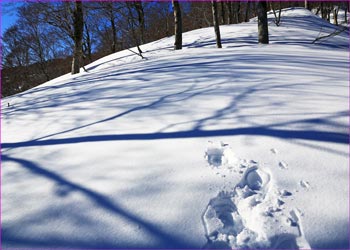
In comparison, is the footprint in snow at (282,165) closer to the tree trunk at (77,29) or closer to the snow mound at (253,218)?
the snow mound at (253,218)

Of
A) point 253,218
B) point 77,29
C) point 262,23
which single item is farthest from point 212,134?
point 77,29

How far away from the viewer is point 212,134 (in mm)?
2121

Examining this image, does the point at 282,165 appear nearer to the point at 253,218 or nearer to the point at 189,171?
the point at 253,218

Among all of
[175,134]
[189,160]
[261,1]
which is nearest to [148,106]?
[175,134]

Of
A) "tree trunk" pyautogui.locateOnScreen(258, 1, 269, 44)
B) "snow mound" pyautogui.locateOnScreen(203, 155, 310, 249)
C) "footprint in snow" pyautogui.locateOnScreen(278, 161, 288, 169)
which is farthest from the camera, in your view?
"tree trunk" pyautogui.locateOnScreen(258, 1, 269, 44)

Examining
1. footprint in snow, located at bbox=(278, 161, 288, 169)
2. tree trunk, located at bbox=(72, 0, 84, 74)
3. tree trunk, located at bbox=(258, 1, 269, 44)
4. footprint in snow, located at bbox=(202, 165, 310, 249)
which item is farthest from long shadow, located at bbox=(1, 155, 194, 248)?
tree trunk, located at bbox=(258, 1, 269, 44)

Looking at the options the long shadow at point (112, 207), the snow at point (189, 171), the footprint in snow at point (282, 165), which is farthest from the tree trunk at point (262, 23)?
the long shadow at point (112, 207)

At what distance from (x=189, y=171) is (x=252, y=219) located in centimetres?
51

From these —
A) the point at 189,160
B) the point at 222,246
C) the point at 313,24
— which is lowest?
the point at 222,246

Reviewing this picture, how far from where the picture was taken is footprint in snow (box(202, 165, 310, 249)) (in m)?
1.30

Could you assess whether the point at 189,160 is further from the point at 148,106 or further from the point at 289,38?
the point at 289,38

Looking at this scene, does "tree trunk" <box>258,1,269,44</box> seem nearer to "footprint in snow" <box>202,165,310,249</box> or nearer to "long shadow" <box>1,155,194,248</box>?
"footprint in snow" <box>202,165,310,249</box>

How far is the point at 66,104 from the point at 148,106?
1391 mm

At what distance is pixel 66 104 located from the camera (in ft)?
11.6
